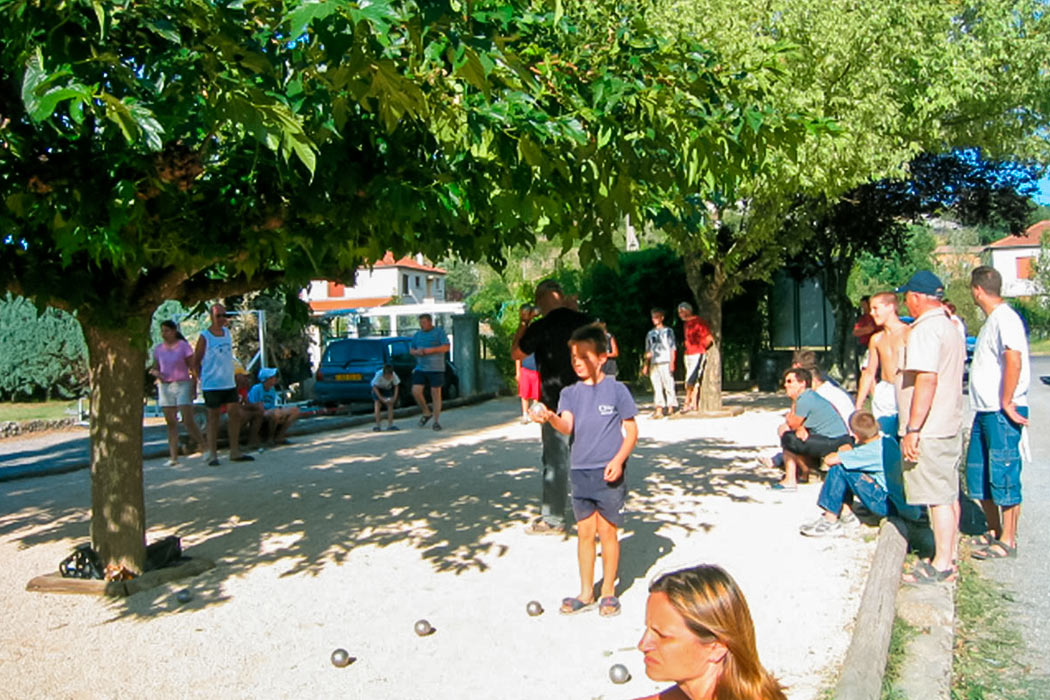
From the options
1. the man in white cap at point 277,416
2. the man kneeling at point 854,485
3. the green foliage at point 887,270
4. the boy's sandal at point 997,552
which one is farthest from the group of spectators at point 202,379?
the green foliage at point 887,270

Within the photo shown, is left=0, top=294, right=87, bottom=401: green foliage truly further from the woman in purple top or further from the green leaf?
the green leaf

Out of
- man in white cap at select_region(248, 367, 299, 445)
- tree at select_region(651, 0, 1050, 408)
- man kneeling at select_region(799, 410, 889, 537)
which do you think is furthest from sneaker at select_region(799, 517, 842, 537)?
man in white cap at select_region(248, 367, 299, 445)

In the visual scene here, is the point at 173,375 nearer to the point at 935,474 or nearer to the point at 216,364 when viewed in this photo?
the point at 216,364

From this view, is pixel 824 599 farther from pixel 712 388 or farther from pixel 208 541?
pixel 712 388

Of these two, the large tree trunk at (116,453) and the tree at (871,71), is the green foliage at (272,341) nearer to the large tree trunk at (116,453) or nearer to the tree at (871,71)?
the tree at (871,71)

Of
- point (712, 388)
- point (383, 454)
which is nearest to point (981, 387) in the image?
point (383, 454)

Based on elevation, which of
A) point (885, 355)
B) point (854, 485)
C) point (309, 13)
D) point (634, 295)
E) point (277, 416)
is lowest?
point (854, 485)

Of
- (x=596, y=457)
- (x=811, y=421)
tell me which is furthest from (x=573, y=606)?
(x=811, y=421)

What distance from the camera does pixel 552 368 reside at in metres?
7.91

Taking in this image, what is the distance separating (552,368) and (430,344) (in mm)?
8076

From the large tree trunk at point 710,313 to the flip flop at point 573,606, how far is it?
11428 mm

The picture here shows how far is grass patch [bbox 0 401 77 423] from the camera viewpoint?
20453 millimetres

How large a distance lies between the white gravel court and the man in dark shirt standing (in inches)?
12.4

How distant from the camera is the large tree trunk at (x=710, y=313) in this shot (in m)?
17.4
